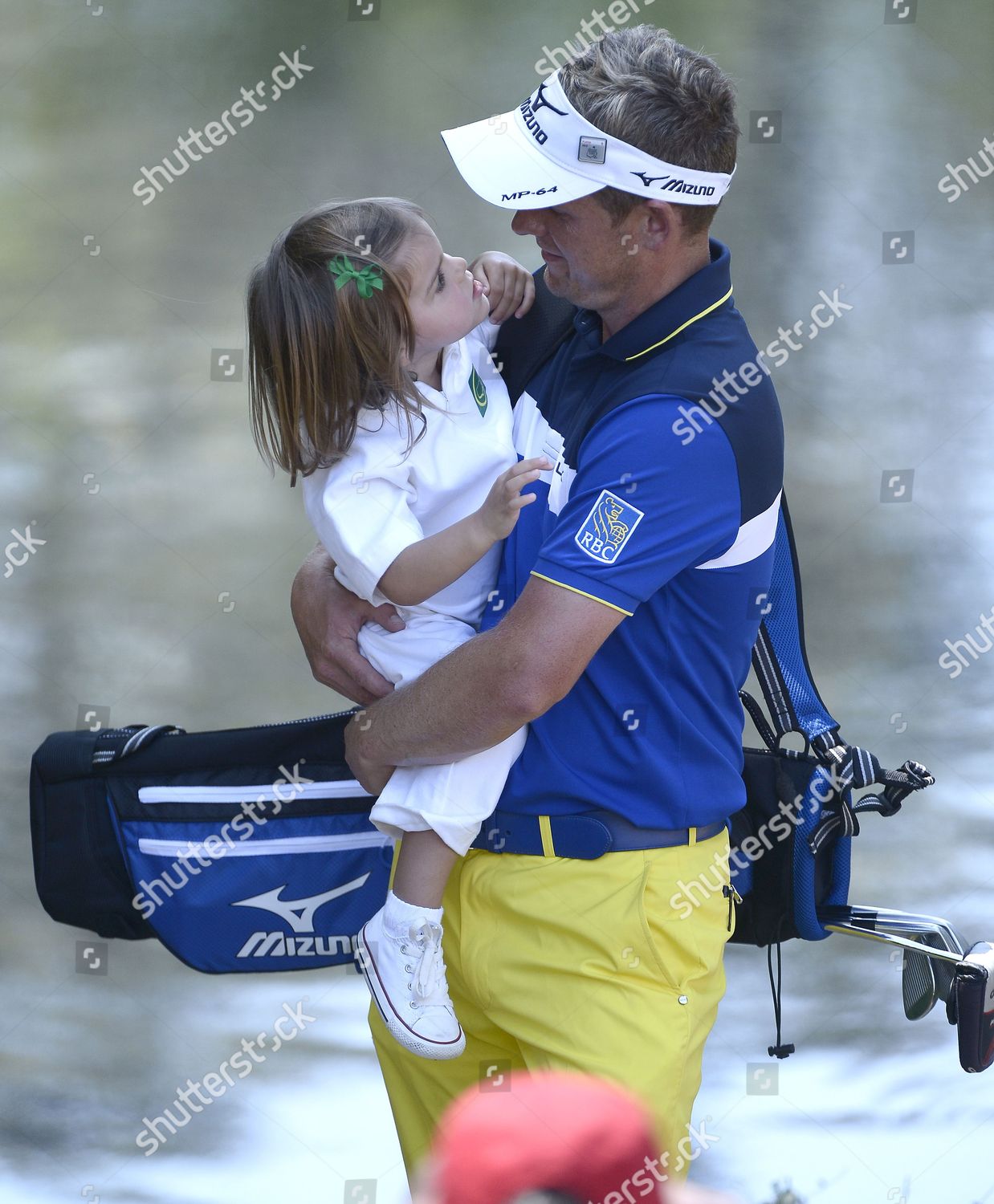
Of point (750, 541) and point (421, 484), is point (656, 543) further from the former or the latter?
point (421, 484)

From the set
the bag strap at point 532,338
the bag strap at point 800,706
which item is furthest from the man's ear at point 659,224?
the bag strap at point 800,706

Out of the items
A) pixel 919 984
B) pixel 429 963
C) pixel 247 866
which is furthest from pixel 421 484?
pixel 919 984

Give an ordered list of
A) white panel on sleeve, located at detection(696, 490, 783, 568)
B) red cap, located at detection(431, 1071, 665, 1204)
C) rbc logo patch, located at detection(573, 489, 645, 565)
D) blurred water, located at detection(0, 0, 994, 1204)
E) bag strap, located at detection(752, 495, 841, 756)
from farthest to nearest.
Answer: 1. blurred water, located at detection(0, 0, 994, 1204)
2. bag strap, located at detection(752, 495, 841, 756)
3. white panel on sleeve, located at detection(696, 490, 783, 568)
4. rbc logo patch, located at detection(573, 489, 645, 565)
5. red cap, located at detection(431, 1071, 665, 1204)

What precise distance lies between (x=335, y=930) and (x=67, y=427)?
184 cm

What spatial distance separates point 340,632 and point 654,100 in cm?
67

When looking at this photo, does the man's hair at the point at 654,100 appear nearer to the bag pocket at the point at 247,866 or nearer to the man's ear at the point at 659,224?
the man's ear at the point at 659,224

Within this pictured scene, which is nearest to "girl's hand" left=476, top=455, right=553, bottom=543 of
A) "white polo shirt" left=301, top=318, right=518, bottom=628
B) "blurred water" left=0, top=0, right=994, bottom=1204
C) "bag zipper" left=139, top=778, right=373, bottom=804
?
"white polo shirt" left=301, top=318, right=518, bottom=628

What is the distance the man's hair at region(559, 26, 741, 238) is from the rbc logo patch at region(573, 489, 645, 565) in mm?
326

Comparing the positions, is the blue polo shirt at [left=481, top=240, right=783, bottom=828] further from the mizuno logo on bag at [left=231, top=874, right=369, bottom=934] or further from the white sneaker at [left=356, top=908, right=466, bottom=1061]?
the mizuno logo on bag at [left=231, top=874, right=369, bottom=934]

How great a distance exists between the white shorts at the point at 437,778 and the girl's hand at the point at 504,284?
0.39 meters

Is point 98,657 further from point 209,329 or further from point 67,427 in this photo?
point 209,329

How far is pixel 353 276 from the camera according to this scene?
1.50 metres

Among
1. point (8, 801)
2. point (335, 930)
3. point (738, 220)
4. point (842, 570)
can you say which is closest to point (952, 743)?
point (842, 570)

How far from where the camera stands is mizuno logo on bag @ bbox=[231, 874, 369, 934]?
1.88 m
